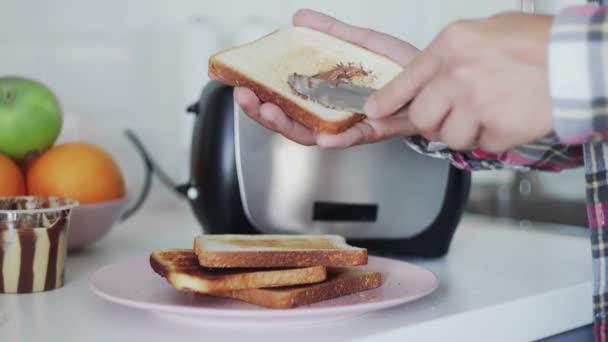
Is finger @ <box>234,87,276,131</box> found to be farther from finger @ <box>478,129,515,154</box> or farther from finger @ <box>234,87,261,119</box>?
finger @ <box>478,129,515,154</box>

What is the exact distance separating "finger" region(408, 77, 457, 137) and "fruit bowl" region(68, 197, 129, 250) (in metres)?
0.46

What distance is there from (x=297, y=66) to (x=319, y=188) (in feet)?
0.59

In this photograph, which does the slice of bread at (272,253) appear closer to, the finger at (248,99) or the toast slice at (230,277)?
the toast slice at (230,277)

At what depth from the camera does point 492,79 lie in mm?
600

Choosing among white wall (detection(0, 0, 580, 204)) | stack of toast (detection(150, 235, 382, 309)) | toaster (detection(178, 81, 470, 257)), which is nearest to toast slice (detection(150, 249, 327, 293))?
stack of toast (detection(150, 235, 382, 309))

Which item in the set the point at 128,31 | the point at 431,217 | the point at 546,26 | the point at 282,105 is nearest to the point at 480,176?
the point at 431,217

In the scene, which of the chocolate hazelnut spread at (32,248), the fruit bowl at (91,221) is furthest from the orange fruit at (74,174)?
the chocolate hazelnut spread at (32,248)

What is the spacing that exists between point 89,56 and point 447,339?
875 mm

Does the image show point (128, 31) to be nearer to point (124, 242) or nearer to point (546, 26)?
point (124, 242)

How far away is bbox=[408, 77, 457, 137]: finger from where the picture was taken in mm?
634

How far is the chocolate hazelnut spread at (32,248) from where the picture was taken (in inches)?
31.1

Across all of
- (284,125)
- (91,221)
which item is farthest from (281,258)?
(91,221)

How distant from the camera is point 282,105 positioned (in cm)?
80

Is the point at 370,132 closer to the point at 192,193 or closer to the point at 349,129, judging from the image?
the point at 349,129
